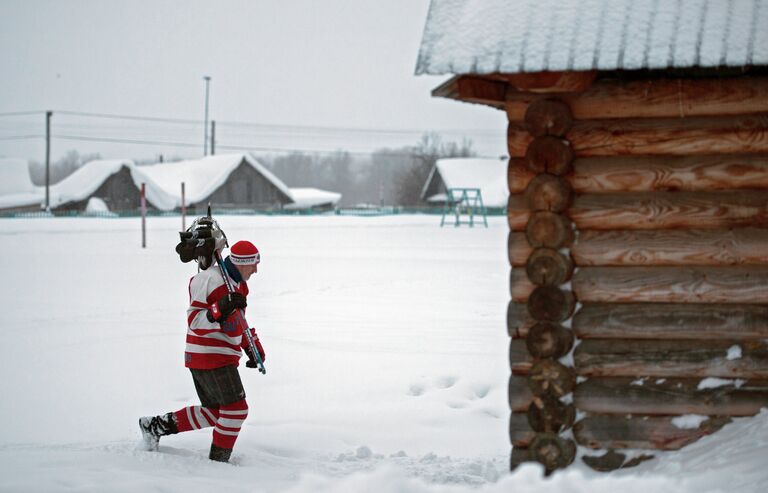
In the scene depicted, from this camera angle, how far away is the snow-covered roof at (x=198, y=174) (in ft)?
184

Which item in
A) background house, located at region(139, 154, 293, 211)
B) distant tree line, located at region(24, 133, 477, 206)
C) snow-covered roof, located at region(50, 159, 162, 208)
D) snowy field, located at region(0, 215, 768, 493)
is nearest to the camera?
snowy field, located at region(0, 215, 768, 493)

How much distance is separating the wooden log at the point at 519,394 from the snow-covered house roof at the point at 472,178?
61152 mm

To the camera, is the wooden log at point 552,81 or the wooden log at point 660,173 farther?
the wooden log at point 660,173

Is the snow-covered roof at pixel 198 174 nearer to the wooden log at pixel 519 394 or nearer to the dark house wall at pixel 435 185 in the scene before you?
the dark house wall at pixel 435 185

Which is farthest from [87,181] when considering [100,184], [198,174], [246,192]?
[246,192]

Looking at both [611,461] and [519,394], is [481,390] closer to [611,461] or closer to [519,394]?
[519,394]

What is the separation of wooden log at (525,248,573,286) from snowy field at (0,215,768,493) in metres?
1.15

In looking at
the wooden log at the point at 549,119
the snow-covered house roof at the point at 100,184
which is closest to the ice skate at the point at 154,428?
the wooden log at the point at 549,119

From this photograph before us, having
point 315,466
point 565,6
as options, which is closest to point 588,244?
point 565,6

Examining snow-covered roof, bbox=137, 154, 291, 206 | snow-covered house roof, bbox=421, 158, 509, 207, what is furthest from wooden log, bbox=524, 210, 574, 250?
snow-covered house roof, bbox=421, 158, 509, 207

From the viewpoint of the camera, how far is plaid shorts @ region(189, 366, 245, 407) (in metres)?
5.92

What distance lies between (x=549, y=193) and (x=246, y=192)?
184 feet

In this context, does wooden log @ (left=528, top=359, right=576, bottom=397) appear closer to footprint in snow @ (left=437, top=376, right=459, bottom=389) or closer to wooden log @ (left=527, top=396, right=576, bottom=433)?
wooden log @ (left=527, top=396, right=576, bottom=433)

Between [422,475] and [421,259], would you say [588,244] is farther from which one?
[421,259]
